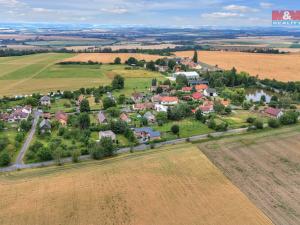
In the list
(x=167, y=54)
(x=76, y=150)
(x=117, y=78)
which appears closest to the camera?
(x=76, y=150)

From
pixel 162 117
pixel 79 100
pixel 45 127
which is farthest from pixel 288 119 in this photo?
pixel 79 100

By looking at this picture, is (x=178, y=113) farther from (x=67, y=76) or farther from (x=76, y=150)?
(x=67, y=76)

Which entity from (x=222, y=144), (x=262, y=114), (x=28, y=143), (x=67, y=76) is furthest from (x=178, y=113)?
(x=67, y=76)

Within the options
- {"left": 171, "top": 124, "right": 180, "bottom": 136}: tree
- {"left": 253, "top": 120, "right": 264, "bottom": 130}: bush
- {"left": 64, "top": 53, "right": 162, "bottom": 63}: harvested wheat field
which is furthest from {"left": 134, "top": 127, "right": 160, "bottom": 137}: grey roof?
{"left": 64, "top": 53, "right": 162, "bottom": 63}: harvested wheat field

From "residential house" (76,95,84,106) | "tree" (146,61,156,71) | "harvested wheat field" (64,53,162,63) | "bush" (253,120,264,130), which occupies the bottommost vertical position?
"bush" (253,120,264,130)

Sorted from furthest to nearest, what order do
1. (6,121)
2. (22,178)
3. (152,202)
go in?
1. (6,121)
2. (22,178)
3. (152,202)

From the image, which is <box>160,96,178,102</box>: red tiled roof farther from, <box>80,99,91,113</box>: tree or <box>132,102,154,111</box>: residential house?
<box>80,99,91,113</box>: tree

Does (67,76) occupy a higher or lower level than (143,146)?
higher
